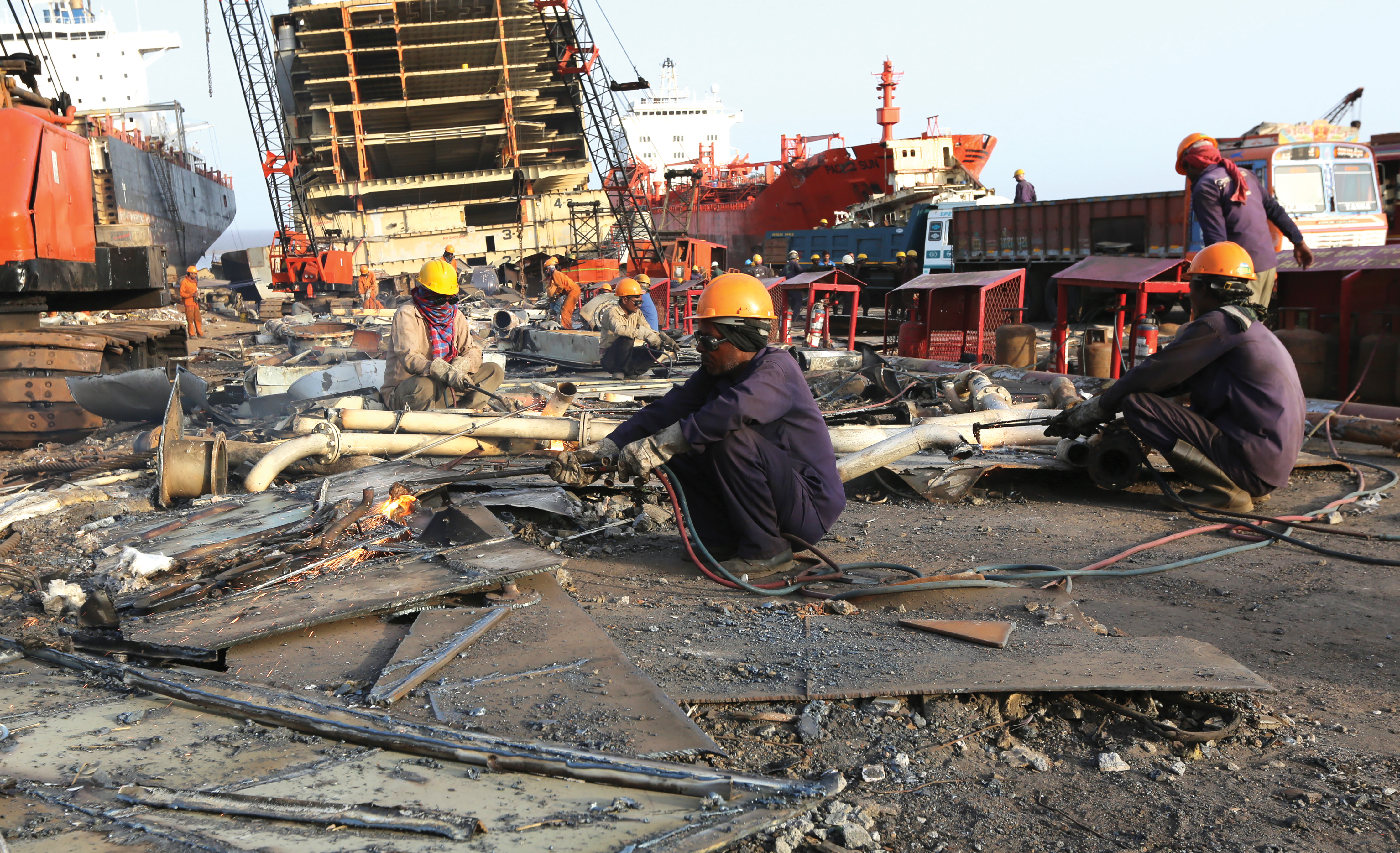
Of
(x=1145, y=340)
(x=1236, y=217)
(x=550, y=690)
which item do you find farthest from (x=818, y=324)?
(x=550, y=690)

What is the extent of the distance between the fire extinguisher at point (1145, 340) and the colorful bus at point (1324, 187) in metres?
5.27

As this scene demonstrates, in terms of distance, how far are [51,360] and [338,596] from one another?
622cm

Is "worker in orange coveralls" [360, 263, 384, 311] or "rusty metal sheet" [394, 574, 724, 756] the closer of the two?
"rusty metal sheet" [394, 574, 724, 756]

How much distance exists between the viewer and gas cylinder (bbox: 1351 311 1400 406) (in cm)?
779

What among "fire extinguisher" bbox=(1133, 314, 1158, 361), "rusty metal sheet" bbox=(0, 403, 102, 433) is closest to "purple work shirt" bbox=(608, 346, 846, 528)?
"fire extinguisher" bbox=(1133, 314, 1158, 361)

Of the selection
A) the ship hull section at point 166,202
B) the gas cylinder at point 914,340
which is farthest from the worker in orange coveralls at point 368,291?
the gas cylinder at point 914,340

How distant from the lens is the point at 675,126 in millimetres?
58469

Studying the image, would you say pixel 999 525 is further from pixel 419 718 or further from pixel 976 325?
pixel 976 325

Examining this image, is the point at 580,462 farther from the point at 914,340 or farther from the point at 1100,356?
the point at 914,340

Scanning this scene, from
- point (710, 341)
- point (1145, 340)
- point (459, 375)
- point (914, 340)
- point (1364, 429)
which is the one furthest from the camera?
point (914, 340)

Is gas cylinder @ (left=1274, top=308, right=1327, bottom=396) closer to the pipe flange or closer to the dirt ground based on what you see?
the dirt ground

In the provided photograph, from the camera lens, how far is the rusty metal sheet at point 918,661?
3088 millimetres

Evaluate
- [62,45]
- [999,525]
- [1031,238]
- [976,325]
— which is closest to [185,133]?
[62,45]

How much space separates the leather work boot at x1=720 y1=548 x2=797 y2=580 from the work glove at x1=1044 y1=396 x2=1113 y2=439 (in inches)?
84.0
